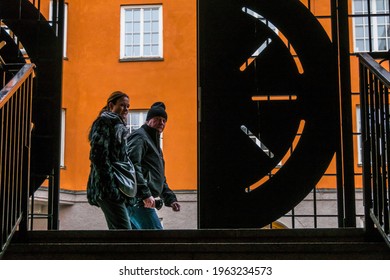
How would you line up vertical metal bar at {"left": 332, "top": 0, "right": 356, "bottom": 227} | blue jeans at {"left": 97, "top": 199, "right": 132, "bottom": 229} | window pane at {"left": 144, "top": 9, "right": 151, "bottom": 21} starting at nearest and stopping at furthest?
blue jeans at {"left": 97, "top": 199, "right": 132, "bottom": 229} → vertical metal bar at {"left": 332, "top": 0, "right": 356, "bottom": 227} → window pane at {"left": 144, "top": 9, "right": 151, "bottom": 21}

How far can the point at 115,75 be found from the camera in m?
29.0

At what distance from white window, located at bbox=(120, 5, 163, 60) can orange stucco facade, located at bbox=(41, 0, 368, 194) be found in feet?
0.62

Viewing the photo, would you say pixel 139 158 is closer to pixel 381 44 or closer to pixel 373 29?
pixel 373 29

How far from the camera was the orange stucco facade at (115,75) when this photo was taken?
2835 centimetres

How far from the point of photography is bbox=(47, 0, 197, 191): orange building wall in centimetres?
2836

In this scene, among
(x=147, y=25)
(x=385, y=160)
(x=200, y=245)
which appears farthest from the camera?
(x=147, y=25)

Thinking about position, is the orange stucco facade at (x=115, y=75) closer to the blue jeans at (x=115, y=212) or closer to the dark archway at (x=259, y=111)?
the dark archway at (x=259, y=111)

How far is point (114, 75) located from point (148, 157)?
21068mm

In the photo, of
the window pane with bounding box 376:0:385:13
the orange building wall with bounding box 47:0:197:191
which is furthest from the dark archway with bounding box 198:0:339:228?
the orange building wall with bounding box 47:0:197:191

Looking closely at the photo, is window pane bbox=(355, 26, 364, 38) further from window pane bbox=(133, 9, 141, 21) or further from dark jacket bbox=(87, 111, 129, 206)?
dark jacket bbox=(87, 111, 129, 206)

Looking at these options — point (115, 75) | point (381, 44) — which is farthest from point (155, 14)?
point (381, 44)

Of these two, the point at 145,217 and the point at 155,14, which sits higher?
the point at 155,14

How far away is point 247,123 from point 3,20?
100 inches

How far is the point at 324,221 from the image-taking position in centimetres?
2644
